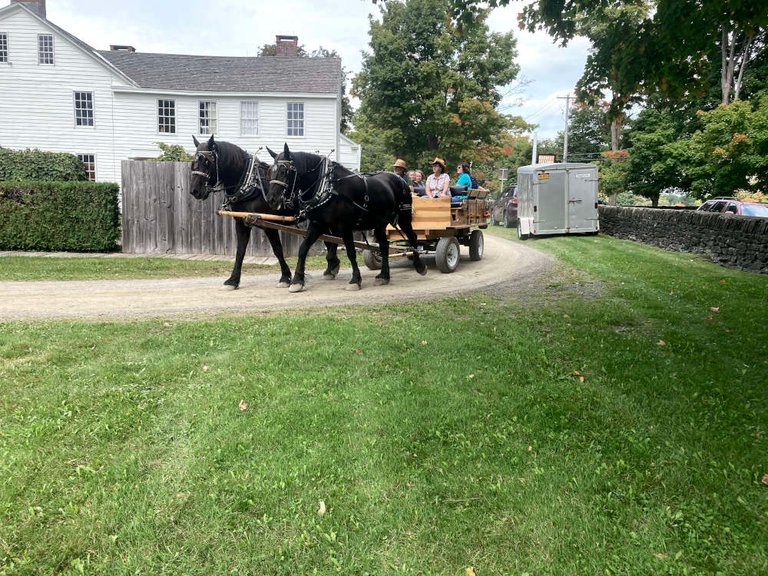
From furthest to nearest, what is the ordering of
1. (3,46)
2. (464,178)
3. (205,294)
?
(3,46) → (464,178) → (205,294)

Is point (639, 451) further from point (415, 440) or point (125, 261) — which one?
point (125, 261)

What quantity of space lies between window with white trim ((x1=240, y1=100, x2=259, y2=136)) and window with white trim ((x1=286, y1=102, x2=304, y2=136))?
1548 mm

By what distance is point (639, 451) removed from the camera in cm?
370

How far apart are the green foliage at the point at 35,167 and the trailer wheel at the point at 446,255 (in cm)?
1653

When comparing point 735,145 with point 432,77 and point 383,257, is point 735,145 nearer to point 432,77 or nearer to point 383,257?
point 383,257

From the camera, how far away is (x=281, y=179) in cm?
852

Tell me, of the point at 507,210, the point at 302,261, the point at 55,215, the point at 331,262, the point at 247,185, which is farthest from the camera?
the point at 507,210

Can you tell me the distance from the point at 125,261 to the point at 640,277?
401 inches

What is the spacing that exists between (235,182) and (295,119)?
1921cm

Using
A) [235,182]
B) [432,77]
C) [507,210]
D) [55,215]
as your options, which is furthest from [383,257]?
[432,77]

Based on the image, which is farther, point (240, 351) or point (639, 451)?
point (240, 351)

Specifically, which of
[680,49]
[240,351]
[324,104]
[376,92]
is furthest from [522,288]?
[376,92]

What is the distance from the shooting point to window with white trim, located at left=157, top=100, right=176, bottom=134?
26734 mm

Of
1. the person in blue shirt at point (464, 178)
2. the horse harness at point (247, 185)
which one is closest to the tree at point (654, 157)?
the person in blue shirt at point (464, 178)
